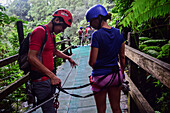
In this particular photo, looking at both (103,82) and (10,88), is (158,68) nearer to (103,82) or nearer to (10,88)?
(103,82)

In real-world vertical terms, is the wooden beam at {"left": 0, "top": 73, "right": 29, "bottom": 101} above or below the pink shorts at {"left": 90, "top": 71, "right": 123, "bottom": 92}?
below

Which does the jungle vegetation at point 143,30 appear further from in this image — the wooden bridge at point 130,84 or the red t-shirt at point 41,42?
the red t-shirt at point 41,42

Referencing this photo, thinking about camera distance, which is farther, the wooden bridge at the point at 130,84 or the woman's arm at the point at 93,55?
the woman's arm at the point at 93,55

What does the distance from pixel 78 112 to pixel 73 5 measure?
133ft

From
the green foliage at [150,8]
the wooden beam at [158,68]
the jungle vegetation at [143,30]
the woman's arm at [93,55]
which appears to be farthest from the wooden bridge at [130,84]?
the woman's arm at [93,55]

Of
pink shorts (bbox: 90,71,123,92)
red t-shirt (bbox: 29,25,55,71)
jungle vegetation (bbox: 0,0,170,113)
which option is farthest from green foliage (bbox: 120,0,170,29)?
red t-shirt (bbox: 29,25,55,71)

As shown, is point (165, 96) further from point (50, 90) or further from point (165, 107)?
point (50, 90)

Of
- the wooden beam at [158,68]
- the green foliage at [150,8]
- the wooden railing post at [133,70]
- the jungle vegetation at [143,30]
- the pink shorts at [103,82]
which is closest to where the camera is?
the wooden beam at [158,68]

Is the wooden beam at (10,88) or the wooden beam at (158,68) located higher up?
the wooden beam at (158,68)

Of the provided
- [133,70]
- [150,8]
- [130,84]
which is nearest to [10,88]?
[130,84]

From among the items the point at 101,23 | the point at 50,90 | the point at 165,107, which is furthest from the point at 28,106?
the point at 165,107

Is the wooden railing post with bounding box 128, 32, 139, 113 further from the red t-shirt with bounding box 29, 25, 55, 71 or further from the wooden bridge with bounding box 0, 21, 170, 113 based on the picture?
the red t-shirt with bounding box 29, 25, 55, 71

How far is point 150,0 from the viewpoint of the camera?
1357 mm

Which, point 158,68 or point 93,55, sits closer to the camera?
point 158,68
